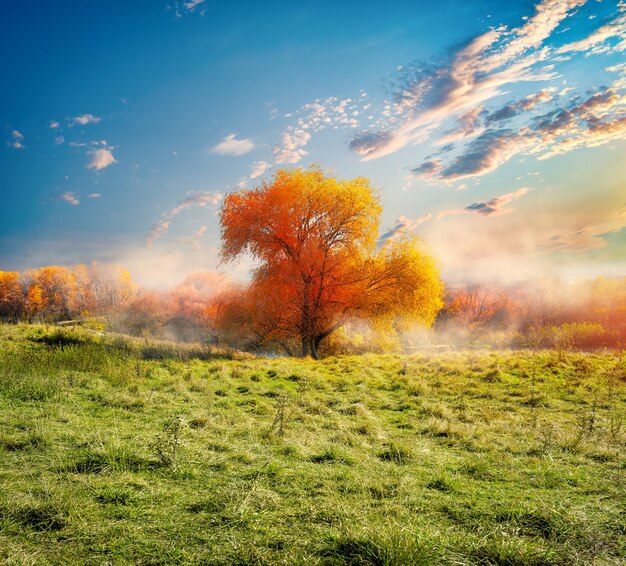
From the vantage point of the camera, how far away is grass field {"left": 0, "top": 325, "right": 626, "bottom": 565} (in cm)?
351

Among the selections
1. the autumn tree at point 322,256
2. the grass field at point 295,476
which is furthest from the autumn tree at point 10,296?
the grass field at point 295,476

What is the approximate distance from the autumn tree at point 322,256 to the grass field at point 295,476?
43.8 ft

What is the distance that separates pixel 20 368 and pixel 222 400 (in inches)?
239

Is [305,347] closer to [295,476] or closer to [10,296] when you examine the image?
[295,476]

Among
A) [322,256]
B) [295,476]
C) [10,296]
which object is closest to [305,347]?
[322,256]

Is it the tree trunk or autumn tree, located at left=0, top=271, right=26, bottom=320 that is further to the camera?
autumn tree, located at left=0, top=271, right=26, bottom=320

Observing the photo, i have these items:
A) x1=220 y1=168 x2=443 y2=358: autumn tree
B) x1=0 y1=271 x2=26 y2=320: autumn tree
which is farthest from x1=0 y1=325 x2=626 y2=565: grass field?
x1=0 y1=271 x2=26 y2=320: autumn tree

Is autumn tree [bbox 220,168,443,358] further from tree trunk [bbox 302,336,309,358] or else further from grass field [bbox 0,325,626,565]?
grass field [bbox 0,325,626,565]

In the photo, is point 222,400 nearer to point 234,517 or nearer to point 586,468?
point 234,517

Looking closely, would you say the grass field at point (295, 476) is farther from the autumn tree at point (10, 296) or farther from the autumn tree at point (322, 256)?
the autumn tree at point (10, 296)

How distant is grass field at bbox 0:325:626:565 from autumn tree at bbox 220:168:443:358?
13.3 meters

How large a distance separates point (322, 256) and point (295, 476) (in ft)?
66.9

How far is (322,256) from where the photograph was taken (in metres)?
25.2

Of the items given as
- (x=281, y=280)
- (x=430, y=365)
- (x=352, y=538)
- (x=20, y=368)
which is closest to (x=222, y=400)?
(x=20, y=368)
